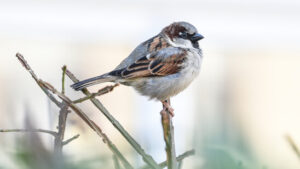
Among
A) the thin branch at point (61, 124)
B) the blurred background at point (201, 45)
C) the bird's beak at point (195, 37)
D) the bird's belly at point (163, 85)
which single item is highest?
the thin branch at point (61, 124)

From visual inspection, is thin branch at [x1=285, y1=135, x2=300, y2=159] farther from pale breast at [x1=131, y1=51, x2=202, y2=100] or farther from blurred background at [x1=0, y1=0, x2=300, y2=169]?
blurred background at [x1=0, y1=0, x2=300, y2=169]

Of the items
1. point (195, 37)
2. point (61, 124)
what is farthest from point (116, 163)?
point (195, 37)

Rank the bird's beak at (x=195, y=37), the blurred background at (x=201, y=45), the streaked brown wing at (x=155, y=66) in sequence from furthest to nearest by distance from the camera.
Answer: the blurred background at (x=201, y=45) < the bird's beak at (x=195, y=37) < the streaked brown wing at (x=155, y=66)

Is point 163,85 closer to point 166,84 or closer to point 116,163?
point 166,84

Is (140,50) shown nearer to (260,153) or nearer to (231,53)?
(260,153)

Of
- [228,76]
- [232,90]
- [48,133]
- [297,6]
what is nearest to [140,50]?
[48,133]

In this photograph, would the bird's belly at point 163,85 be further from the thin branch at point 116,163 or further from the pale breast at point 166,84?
the thin branch at point 116,163

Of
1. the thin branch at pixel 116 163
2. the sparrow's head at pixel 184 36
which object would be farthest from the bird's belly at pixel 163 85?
the thin branch at pixel 116 163
